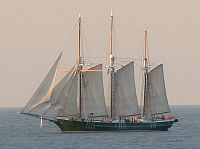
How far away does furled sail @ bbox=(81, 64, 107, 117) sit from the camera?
10631 centimetres

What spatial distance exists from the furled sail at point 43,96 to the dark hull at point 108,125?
7.93 m

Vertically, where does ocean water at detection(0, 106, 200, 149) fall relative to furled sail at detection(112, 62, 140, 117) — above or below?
below

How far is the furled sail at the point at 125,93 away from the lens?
110125 millimetres

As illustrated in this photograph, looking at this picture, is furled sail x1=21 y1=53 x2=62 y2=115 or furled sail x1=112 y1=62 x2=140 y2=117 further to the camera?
furled sail x1=112 y1=62 x2=140 y2=117

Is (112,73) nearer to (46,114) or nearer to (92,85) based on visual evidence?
(92,85)

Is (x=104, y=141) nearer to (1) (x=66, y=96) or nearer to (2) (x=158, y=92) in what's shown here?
(1) (x=66, y=96)

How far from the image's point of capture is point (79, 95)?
4186 inches

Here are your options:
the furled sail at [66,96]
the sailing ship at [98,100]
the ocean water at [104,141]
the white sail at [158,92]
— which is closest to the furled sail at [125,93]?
Answer: the sailing ship at [98,100]

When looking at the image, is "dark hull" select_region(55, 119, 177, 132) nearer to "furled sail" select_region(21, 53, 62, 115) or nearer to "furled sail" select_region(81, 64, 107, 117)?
"furled sail" select_region(81, 64, 107, 117)

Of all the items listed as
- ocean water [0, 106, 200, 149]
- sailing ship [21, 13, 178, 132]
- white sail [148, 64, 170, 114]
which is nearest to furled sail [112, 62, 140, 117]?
sailing ship [21, 13, 178, 132]

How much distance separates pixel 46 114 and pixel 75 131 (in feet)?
27.6

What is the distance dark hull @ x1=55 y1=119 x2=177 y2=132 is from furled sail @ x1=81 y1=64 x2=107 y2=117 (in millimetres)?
2035

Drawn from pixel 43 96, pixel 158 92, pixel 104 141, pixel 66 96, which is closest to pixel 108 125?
pixel 158 92

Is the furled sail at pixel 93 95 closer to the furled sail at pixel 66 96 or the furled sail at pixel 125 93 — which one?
the furled sail at pixel 66 96
